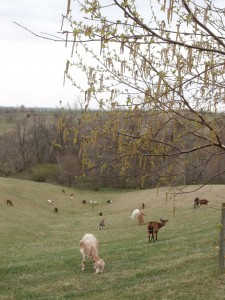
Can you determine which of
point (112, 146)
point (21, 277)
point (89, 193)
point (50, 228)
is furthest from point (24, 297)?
point (89, 193)

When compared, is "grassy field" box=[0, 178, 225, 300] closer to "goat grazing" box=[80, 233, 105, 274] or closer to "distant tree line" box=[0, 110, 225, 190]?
"goat grazing" box=[80, 233, 105, 274]

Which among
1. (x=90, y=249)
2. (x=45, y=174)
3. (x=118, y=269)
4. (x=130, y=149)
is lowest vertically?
(x=45, y=174)

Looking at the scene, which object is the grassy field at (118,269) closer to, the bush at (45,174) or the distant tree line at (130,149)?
the distant tree line at (130,149)

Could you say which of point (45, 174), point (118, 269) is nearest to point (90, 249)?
point (118, 269)

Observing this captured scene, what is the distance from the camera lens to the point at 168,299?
31.7 ft

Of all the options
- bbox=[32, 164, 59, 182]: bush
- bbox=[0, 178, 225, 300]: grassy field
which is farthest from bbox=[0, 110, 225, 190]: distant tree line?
bbox=[32, 164, 59, 182]: bush

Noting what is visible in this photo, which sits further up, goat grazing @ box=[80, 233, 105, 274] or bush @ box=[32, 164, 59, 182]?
goat grazing @ box=[80, 233, 105, 274]

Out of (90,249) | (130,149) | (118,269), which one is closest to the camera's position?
(130,149)

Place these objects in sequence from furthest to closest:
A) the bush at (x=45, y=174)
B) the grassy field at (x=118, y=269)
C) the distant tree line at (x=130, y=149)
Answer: the bush at (x=45, y=174)
the grassy field at (x=118, y=269)
the distant tree line at (x=130, y=149)

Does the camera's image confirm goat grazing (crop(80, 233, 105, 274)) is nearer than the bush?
Yes

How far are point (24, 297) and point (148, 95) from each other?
8760 millimetres

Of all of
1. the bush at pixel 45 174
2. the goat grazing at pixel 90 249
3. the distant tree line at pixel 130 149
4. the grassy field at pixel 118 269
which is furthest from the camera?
the bush at pixel 45 174

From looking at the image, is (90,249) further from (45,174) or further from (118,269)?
(45,174)

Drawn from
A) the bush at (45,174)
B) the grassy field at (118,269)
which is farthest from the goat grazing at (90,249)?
the bush at (45,174)
